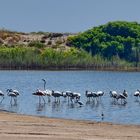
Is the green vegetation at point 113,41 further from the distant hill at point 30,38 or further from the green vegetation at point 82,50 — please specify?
the distant hill at point 30,38

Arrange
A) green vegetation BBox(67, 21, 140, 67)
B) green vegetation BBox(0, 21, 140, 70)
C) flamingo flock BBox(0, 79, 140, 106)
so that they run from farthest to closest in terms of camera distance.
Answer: green vegetation BBox(67, 21, 140, 67), green vegetation BBox(0, 21, 140, 70), flamingo flock BBox(0, 79, 140, 106)

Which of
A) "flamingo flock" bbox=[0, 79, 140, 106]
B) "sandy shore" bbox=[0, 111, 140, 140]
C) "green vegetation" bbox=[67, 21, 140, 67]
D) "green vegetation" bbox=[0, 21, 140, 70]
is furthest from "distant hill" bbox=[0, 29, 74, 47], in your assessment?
"sandy shore" bbox=[0, 111, 140, 140]

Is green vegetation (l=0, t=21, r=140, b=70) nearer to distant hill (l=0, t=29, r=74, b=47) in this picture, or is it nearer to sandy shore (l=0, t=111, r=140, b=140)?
distant hill (l=0, t=29, r=74, b=47)

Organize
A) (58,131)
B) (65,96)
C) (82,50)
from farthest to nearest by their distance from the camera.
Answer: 1. (82,50)
2. (65,96)
3. (58,131)

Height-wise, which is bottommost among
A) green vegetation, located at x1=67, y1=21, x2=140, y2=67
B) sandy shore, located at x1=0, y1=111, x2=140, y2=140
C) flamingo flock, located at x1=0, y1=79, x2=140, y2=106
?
flamingo flock, located at x1=0, y1=79, x2=140, y2=106

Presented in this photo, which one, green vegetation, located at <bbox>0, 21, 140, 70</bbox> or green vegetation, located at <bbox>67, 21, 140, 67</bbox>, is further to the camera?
green vegetation, located at <bbox>67, 21, 140, 67</bbox>

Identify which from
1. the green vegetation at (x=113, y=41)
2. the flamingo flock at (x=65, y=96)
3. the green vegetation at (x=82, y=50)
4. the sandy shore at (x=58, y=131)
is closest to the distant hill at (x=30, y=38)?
the green vegetation at (x=82, y=50)

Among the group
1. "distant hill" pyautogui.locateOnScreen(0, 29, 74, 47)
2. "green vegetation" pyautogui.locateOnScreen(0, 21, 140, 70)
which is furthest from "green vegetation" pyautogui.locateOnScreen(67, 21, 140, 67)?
"distant hill" pyautogui.locateOnScreen(0, 29, 74, 47)

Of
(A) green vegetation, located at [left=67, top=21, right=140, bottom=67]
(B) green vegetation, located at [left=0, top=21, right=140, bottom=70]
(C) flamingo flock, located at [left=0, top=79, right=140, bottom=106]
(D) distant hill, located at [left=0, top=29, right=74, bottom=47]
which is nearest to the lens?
(C) flamingo flock, located at [left=0, top=79, right=140, bottom=106]

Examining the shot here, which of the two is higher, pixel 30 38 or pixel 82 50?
pixel 30 38

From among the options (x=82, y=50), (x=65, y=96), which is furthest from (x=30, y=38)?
(x=65, y=96)

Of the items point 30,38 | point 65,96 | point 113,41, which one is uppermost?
point 30,38

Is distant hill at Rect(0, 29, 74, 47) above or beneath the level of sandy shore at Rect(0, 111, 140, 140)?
above

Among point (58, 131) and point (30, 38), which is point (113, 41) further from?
point (58, 131)
